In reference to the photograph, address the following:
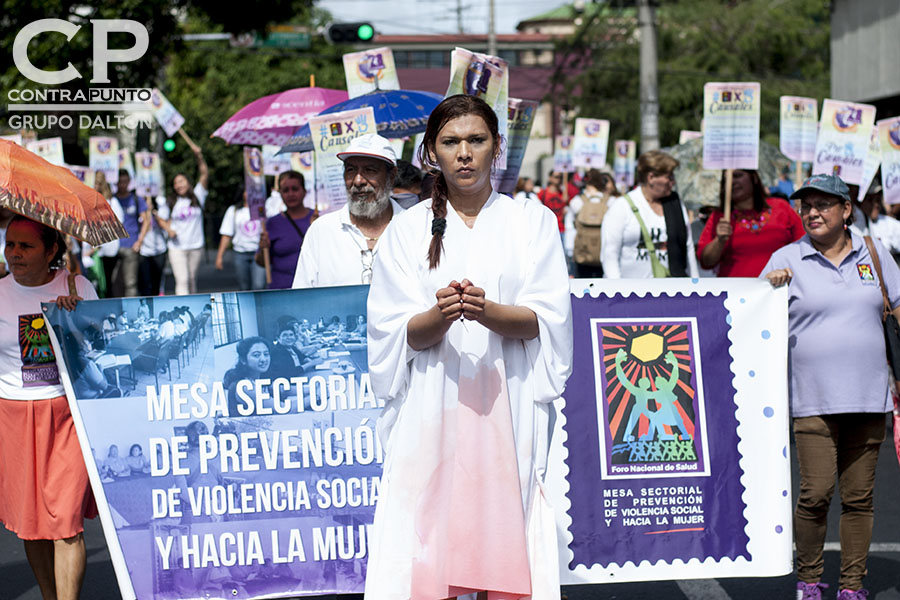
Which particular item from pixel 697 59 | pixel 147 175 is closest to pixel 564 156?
pixel 147 175

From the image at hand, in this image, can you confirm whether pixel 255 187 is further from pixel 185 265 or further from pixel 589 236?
pixel 185 265

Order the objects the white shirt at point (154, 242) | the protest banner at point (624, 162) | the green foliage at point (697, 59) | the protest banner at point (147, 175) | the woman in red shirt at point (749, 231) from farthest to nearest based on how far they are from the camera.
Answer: the green foliage at point (697, 59), the protest banner at point (624, 162), the protest banner at point (147, 175), the white shirt at point (154, 242), the woman in red shirt at point (749, 231)

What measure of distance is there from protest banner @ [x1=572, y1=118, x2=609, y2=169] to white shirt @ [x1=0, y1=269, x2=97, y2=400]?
45.0 feet

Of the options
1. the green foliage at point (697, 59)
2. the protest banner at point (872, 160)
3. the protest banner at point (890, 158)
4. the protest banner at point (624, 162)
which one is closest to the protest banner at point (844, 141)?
the protest banner at point (872, 160)

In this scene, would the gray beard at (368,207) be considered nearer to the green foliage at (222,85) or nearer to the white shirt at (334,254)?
the white shirt at (334,254)

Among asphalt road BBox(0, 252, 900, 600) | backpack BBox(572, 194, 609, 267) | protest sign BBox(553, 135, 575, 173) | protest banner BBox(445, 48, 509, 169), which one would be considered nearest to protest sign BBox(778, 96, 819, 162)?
backpack BBox(572, 194, 609, 267)

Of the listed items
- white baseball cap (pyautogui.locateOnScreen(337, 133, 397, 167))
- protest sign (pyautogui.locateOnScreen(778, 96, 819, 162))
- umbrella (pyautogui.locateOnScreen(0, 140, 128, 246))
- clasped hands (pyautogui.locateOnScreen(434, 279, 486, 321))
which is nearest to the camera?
clasped hands (pyautogui.locateOnScreen(434, 279, 486, 321))

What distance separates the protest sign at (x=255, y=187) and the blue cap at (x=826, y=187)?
5025mm

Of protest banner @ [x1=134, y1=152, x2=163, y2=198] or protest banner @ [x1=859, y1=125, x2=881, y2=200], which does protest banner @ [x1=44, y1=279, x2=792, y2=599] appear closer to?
A: protest banner @ [x1=859, y1=125, x2=881, y2=200]

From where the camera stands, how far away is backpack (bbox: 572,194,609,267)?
12.4 m

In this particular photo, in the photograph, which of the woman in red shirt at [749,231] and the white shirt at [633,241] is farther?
the white shirt at [633,241]

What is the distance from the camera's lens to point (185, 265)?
49.3 feet

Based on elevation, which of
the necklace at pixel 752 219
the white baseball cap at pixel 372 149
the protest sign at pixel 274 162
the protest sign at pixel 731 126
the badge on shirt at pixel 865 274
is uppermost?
the protest sign at pixel 274 162

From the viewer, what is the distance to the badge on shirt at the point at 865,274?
16.5 feet
